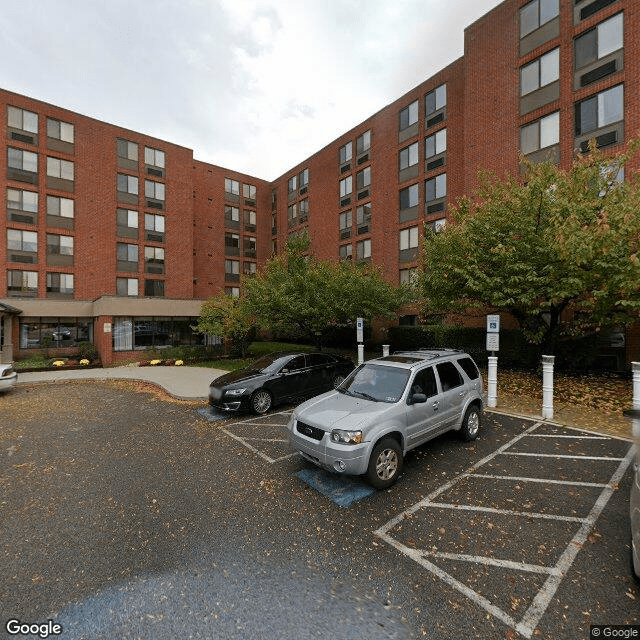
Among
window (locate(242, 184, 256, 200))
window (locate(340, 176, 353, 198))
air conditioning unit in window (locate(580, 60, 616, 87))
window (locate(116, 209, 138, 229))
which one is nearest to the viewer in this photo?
air conditioning unit in window (locate(580, 60, 616, 87))

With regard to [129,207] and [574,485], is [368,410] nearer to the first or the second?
[574,485]

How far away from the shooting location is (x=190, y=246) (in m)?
31.1

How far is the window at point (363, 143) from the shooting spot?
92.0 ft

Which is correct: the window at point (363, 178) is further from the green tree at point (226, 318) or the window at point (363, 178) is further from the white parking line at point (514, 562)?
the white parking line at point (514, 562)

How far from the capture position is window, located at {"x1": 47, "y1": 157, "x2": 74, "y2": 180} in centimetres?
2511

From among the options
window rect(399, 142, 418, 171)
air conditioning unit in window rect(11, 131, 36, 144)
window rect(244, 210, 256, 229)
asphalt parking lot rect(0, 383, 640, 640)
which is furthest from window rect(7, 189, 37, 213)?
window rect(399, 142, 418, 171)

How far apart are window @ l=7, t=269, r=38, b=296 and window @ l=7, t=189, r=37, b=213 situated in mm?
4645

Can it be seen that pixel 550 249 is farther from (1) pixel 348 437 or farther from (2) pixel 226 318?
(2) pixel 226 318

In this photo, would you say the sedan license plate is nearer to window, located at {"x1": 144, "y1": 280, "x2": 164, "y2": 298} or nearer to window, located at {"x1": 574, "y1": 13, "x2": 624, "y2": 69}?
window, located at {"x1": 574, "y1": 13, "x2": 624, "y2": 69}

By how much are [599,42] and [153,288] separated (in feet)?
107

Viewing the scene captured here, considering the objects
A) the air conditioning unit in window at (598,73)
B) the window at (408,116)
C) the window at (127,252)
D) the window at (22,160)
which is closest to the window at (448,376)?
the air conditioning unit in window at (598,73)

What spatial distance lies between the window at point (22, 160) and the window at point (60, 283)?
306 inches

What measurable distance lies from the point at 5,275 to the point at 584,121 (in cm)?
3658

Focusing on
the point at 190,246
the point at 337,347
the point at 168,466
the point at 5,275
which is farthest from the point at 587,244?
the point at 5,275
